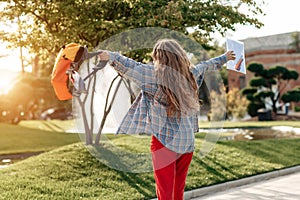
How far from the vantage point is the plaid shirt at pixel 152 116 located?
9.87ft

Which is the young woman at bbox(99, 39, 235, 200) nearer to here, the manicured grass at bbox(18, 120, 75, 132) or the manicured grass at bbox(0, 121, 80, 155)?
the manicured grass at bbox(0, 121, 80, 155)

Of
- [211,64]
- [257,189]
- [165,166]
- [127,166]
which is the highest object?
[211,64]

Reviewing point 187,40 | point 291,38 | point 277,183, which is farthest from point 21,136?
point 291,38

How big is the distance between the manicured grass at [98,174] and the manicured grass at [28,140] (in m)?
4.43

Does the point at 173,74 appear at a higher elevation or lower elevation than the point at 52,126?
higher

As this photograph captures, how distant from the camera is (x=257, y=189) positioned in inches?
246

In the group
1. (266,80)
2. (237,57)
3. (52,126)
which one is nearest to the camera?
(237,57)

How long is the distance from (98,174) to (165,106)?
11.0 ft

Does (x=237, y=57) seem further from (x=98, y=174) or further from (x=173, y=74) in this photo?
(x=98, y=174)

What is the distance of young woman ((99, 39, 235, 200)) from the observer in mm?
2936

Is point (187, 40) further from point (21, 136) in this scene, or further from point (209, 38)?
point (21, 136)

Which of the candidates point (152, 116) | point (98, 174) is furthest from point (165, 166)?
point (98, 174)

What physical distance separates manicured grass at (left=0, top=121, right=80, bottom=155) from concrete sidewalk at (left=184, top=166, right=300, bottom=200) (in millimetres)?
6333

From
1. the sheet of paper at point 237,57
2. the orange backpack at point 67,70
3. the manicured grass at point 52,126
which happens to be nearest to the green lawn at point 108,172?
the sheet of paper at point 237,57
